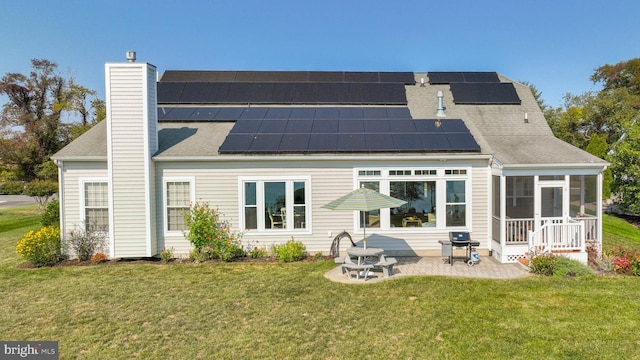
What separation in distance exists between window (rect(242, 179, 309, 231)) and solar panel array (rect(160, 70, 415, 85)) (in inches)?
300

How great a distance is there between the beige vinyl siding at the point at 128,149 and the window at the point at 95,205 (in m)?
0.67

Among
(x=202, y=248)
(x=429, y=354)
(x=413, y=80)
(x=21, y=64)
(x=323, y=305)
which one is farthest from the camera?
(x=21, y=64)

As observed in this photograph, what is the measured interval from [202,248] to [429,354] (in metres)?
7.42

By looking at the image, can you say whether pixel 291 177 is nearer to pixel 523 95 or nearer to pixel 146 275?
Answer: pixel 146 275

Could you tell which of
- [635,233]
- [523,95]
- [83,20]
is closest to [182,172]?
[83,20]

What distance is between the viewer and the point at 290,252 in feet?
33.3

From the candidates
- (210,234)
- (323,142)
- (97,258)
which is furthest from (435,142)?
(97,258)

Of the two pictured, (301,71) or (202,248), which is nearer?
(202,248)

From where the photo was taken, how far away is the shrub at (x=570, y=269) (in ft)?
28.0

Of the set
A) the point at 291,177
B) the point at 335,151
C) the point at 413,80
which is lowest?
the point at 291,177

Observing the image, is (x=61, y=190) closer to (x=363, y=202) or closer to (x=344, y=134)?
(x=344, y=134)

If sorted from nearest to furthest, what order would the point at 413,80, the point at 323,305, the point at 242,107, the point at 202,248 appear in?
the point at 323,305
the point at 202,248
the point at 242,107
the point at 413,80

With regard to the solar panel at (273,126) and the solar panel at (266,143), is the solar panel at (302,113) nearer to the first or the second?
the solar panel at (273,126)

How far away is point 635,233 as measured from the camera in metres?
14.9
